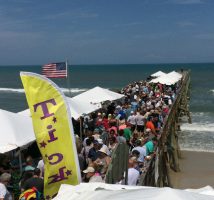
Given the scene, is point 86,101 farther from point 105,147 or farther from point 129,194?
point 129,194

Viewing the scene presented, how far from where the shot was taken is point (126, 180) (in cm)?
739

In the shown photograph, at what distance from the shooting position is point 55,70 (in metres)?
14.1

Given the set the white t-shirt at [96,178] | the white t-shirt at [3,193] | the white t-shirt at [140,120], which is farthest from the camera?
the white t-shirt at [140,120]

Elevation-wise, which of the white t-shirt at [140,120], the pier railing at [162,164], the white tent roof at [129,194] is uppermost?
the white tent roof at [129,194]

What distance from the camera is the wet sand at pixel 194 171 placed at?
42.5ft

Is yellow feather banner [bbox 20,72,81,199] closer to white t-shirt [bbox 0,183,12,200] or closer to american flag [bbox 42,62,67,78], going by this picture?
white t-shirt [bbox 0,183,12,200]

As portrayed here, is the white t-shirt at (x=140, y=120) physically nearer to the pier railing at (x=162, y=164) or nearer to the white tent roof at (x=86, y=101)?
the pier railing at (x=162, y=164)

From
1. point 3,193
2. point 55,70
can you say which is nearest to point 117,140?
point 3,193

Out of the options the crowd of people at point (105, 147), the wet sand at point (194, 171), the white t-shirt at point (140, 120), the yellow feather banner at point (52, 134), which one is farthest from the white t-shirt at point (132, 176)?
the white t-shirt at point (140, 120)

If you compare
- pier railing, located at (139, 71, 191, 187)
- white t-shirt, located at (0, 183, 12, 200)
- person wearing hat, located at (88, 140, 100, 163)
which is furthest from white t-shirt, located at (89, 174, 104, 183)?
person wearing hat, located at (88, 140, 100, 163)

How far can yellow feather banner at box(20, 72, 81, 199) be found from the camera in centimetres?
631

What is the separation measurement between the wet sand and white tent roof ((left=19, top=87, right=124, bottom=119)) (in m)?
3.53

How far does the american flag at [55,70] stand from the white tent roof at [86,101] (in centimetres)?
93

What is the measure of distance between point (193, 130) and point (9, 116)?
14839mm
